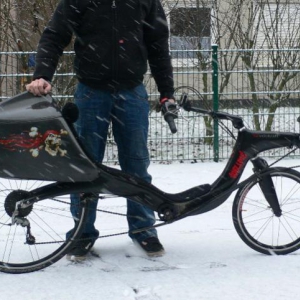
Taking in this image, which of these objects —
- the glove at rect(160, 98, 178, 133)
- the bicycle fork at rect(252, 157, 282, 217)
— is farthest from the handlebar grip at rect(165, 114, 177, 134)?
the bicycle fork at rect(252, 157, 282, 217)

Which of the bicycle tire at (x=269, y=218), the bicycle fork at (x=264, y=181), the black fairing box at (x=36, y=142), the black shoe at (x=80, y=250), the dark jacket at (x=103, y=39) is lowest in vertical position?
the black shoe at (x=80, y=250)

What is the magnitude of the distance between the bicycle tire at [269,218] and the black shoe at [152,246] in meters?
0.56

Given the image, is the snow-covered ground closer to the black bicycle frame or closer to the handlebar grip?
the black bicycle frame

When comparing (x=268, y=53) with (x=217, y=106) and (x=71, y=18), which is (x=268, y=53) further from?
(x=71, y=18)

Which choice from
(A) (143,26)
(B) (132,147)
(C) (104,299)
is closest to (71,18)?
(A) (143,26)

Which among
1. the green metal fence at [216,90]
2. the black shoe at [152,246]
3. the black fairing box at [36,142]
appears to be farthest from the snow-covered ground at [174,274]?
the green metal fence at [216,90]

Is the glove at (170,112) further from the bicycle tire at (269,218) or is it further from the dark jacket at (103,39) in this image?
the bicycle tire at (269,218)

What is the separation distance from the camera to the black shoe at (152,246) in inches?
218

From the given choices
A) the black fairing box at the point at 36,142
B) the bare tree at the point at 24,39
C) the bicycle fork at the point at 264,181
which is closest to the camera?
the black fairing box at the point at 36,142

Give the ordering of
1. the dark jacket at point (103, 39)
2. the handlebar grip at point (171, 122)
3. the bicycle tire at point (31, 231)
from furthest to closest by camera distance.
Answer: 1. the dark jacket at point (103, 39)
2. the bicycle tire at point (31, 231)
3. the handlebar grip at point (171, 122)

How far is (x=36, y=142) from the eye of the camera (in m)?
4.84

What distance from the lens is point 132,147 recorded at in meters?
5.51

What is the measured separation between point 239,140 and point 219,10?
799cm

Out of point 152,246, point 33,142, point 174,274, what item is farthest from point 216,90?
point 33,142
